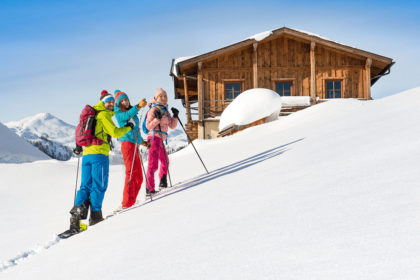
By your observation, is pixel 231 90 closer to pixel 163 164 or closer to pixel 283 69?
pixel 283 69

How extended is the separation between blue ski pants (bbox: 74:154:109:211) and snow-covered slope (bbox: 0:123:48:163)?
40142 mm

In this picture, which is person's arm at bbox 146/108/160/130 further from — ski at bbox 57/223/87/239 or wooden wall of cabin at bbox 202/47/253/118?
wooden wall of cabin at bbox 202/47/253/118

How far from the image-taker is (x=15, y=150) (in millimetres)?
48750

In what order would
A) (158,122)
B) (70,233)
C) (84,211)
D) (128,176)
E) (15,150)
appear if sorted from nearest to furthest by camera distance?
(70,233)
(84,211)
(128,176)
(158,122)
(15,150)

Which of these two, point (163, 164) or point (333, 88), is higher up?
point (333, 88)

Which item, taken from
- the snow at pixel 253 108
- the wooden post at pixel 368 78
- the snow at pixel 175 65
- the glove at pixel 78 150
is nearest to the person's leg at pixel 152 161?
the glove at pixel 78 150

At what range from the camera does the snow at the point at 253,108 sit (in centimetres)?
1336

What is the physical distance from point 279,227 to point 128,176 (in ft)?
11.3

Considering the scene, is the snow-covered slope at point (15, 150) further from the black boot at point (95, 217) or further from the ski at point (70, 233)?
the ski at point (70, 233)

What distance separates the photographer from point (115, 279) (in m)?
2.51

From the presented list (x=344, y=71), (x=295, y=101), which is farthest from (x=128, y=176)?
(x=344, y=71)

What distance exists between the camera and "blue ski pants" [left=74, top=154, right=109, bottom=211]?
16.4 feet

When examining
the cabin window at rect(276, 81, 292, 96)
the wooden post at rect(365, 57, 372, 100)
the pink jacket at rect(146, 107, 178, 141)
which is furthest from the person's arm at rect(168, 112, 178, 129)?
the wooden post at rect(365, 57, 372, 100)

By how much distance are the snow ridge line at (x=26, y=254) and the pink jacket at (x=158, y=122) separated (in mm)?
2109
